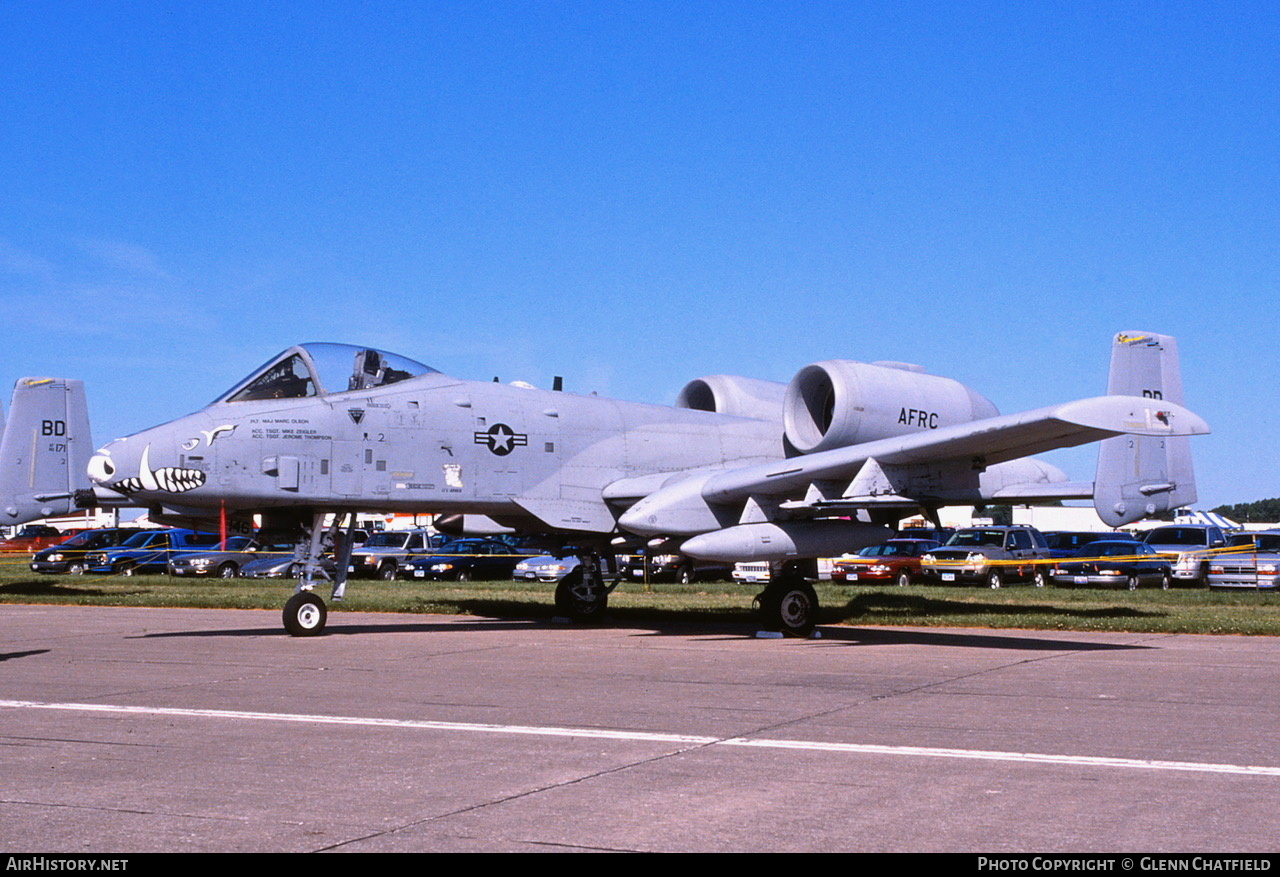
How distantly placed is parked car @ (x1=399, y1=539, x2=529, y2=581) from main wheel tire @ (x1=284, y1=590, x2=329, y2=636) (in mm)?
21569

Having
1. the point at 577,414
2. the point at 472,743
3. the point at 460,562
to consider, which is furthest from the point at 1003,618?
the point at 460,562

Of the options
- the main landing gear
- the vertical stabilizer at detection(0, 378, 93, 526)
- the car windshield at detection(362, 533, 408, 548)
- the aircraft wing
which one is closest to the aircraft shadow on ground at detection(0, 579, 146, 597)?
the vertical stabilizer at detection(0, 378, 93, 526)

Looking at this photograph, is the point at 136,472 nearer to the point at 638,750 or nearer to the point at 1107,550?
the point at 638,750

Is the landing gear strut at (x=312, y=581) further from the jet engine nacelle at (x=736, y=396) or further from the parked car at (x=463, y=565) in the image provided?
the parked car at (x=463, y=565)

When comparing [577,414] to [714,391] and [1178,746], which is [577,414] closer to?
[714,391]

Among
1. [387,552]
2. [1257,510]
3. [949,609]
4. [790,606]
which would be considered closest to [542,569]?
[387,552]

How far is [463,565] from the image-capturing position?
123 ft

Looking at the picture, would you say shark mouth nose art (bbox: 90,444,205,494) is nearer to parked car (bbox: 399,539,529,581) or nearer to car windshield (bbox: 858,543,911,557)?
parked car (bbox: 399,539,529,581)

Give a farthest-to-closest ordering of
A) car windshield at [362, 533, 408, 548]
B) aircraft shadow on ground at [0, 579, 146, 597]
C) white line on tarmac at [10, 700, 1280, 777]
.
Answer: car windshield at [362, 533, 408, 548], aircraft shadow on ground at [0, 579, 146, 597], white line on tarmac at [10, 700, 1280, 777]

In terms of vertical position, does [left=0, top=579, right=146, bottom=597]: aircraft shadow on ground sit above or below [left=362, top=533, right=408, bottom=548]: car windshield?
below

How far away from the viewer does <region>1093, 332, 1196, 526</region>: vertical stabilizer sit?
16.6m

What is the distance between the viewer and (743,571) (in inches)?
1326

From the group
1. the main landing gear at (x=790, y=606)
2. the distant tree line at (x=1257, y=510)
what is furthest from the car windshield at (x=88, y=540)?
the distant tree line at (x=1257, y=510)

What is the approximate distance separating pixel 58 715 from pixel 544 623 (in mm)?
10025
